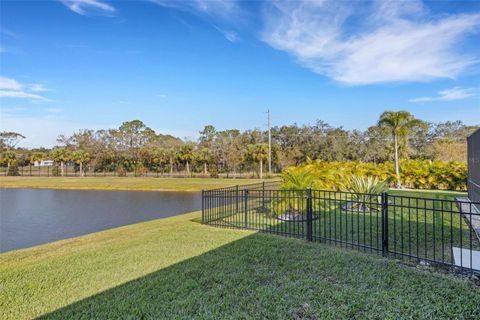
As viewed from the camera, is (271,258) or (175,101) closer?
(271,258)

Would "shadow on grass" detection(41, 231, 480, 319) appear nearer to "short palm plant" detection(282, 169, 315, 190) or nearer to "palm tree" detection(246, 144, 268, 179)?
"short palm plant" detection(282, 169, 315, 190)

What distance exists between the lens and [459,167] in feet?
43.9

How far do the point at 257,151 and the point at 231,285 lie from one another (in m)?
27.3

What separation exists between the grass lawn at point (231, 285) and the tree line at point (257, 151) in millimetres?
22750

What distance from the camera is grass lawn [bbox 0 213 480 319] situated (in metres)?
2.66

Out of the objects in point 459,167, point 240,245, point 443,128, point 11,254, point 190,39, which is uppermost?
point 190,39

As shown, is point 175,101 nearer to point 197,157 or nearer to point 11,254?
point 197,157

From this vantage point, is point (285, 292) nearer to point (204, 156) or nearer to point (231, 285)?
point (231, 285)

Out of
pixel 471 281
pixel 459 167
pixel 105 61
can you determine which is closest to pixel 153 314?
pixel 471 281

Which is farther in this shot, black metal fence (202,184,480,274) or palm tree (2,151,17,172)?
palm tree (2,151,17,172)

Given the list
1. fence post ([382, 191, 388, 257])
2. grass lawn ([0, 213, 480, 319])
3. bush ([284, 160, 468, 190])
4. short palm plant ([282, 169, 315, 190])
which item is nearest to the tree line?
bush ([284, 160, 468, 190])

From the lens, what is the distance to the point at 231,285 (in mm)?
3256

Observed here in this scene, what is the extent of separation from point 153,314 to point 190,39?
14.4 m

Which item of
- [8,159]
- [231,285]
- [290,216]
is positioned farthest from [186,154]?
[231,285]
